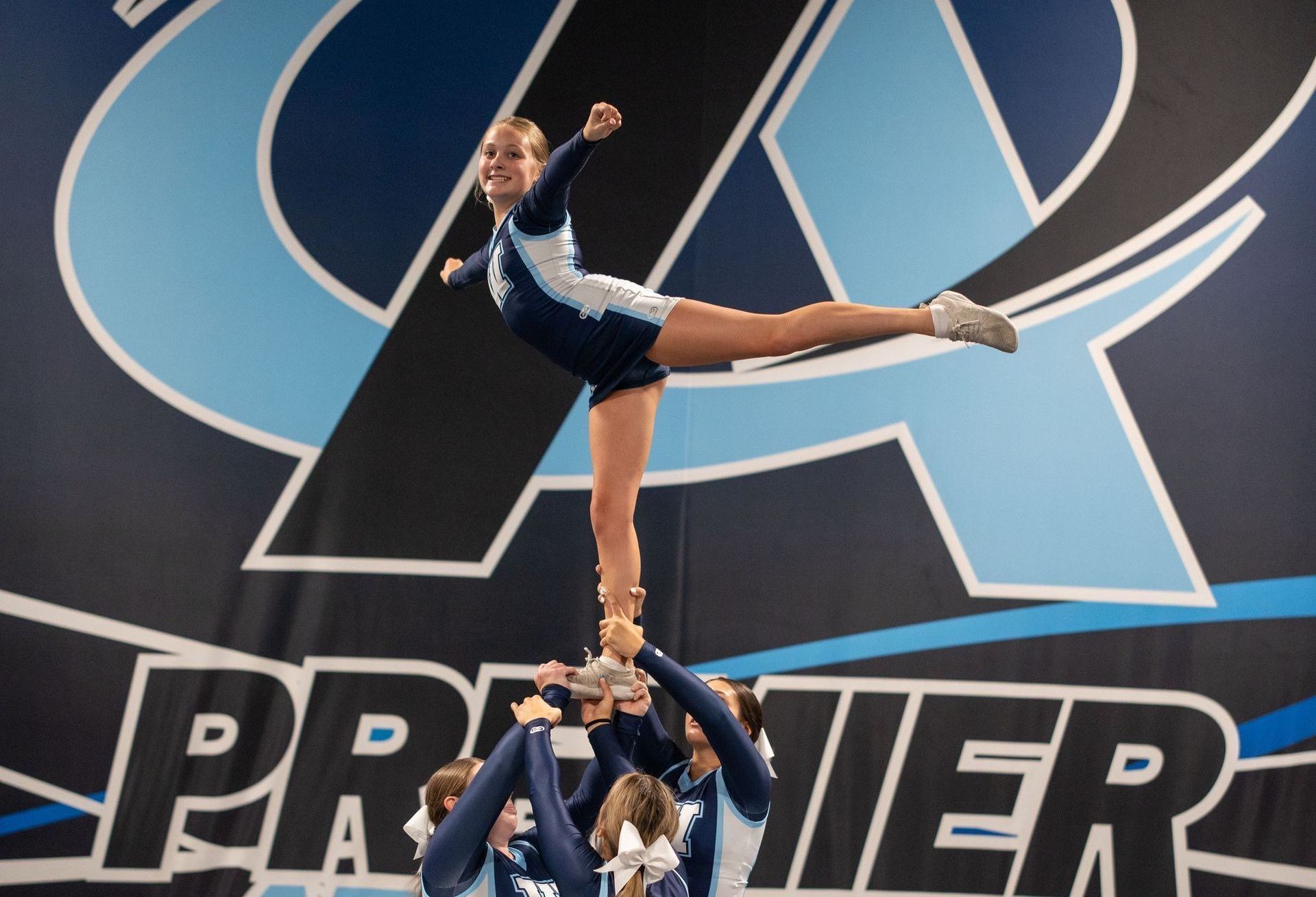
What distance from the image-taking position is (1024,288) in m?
4.61

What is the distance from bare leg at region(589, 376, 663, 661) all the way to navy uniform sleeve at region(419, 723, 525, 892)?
0.37 meters

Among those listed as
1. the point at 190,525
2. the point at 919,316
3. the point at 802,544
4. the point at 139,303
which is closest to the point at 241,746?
the point at 190,525

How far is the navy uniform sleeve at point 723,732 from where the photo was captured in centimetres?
253

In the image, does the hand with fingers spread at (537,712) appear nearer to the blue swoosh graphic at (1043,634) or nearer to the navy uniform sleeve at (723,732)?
the navy uniform sleeve at (723,732)

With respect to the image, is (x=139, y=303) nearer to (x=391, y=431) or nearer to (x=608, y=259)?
(x=391, y=431)

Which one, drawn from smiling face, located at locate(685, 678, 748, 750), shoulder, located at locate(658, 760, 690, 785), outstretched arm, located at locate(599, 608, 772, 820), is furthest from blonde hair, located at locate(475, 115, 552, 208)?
shoulder, located at locate(658, 760, 690, 785)

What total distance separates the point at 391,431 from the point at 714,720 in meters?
2.31

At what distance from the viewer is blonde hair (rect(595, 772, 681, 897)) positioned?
238 cm

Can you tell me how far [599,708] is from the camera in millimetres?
2760

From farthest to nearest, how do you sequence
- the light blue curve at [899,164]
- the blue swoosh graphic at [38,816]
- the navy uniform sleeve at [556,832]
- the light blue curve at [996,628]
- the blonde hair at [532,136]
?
1. the light blue curve at [899,164]
2. the light blue curve at [996,628]
3. the blue swoosh graphic at [38,816]
4. the blonde hair at [532,136]
5. the navy uniform sleeve at [556,832]

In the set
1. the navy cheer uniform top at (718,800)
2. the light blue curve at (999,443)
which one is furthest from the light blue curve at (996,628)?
the navy cheer uniform top at (718,800)

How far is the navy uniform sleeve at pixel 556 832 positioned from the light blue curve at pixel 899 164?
269cm

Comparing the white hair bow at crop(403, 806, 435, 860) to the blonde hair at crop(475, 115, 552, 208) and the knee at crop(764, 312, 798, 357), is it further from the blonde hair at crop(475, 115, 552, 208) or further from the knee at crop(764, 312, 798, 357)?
the blonde hair at crop(475, 115, 552, 208)

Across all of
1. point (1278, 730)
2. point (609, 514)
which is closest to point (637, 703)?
point (609, 514)
